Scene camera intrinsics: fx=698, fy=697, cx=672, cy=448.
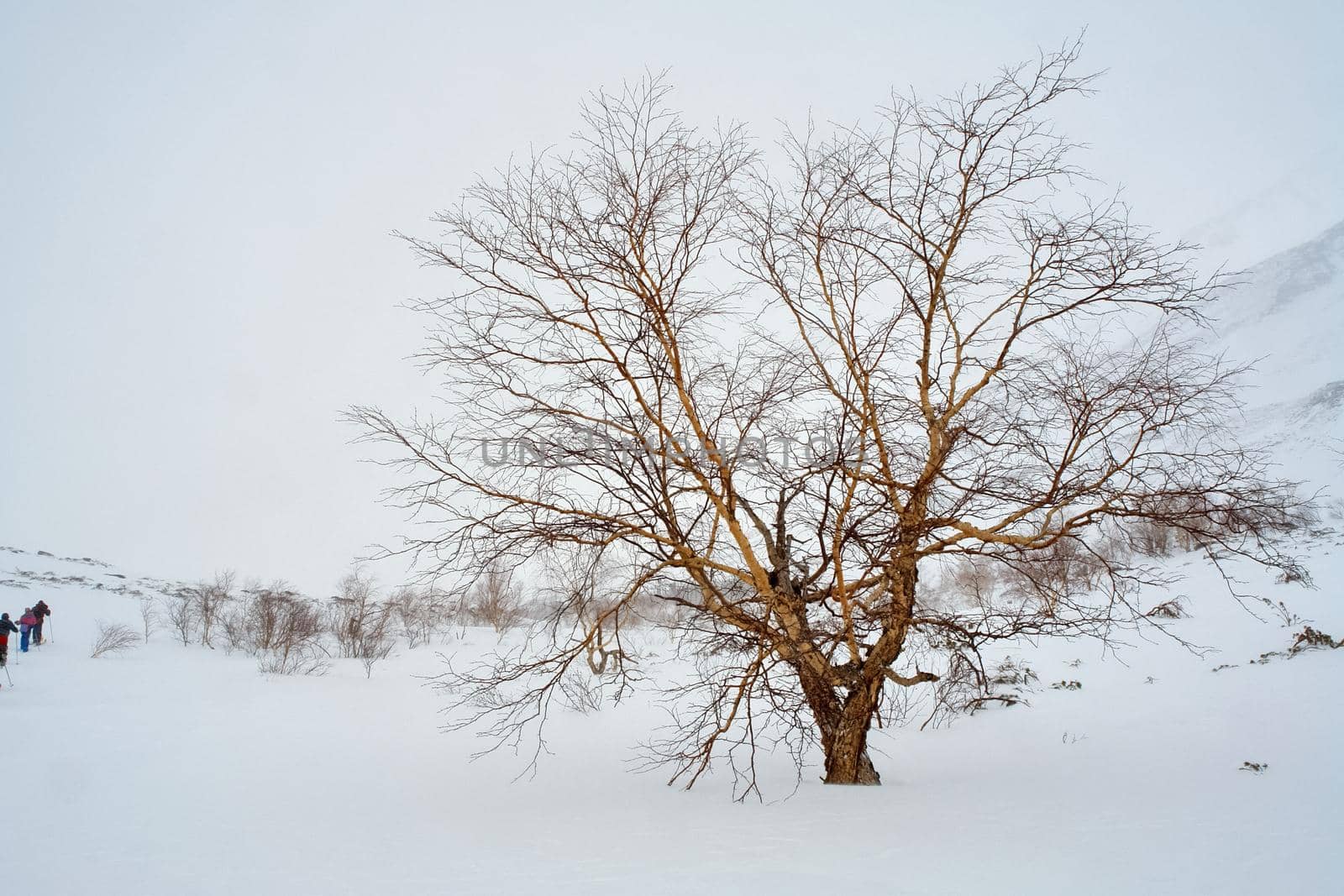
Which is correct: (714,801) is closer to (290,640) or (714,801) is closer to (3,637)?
(3,637)

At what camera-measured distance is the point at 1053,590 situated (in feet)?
17.6

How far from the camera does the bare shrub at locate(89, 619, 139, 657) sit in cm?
1986

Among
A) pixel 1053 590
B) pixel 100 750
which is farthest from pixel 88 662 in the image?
pixel 1053 590

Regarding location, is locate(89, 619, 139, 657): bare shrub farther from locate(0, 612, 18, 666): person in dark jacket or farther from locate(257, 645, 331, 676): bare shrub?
locate(0, 612, 18, 666): person in dark jacket

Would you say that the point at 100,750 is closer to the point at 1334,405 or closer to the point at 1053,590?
the point at 1053,590

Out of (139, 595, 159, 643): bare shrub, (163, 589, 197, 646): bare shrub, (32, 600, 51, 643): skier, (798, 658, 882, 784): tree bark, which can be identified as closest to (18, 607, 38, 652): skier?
(32, 600, 51, 643): skier

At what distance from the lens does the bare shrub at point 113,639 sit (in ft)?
65.2

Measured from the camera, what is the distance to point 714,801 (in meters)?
5.81

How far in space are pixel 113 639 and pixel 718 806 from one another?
22.7m

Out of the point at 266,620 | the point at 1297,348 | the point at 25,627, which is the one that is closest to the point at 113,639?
the point at 25,627

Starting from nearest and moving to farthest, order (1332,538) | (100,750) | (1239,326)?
(100,750), (1332,538), (1239,326)

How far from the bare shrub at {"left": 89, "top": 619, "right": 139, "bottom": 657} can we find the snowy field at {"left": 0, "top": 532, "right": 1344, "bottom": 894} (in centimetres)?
896

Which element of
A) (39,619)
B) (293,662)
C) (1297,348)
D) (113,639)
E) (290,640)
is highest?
(1297,348)

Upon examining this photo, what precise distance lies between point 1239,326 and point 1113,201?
317 ft
